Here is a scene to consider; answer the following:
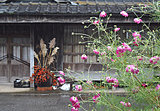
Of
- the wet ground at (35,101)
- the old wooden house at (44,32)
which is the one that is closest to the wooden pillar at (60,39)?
the old wooden house at (44,32)

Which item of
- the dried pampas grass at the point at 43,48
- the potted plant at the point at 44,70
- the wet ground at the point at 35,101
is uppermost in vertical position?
the dried pampas grass at the point at 43,48

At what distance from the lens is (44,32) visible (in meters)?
8.40

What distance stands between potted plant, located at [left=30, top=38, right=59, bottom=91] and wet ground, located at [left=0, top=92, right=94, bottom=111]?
53cm

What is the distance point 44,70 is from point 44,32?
1.47 metres

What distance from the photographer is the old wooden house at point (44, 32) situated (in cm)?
723

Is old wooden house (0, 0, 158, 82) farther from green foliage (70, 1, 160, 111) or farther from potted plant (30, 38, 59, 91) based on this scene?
green foliage (70, 1, 160, 111)

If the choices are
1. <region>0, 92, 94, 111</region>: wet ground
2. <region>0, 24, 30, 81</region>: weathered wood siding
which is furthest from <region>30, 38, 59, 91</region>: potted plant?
<region>0, 24, 30, 81</region>: weathered wood siding

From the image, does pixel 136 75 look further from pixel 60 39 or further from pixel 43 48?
pixel 60 39

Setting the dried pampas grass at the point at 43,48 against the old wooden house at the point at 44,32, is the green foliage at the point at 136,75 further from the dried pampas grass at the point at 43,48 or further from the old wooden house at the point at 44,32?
the dried pampas grass at the point at 43,48

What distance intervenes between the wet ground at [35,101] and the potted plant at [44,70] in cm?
53

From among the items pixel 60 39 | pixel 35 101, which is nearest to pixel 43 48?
pixel 60 39

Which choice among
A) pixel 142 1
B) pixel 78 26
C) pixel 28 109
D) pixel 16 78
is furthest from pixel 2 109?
pixel 142 1

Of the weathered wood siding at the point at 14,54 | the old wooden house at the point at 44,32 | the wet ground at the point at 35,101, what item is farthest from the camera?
the weathered wood siding at the point at 14,54

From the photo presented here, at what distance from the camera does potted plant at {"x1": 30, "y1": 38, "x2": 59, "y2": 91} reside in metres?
8.12
